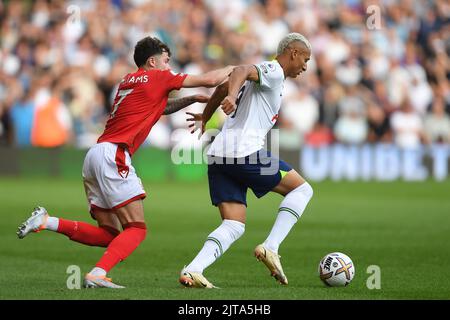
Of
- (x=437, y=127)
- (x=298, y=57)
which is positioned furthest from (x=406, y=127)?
(x=298, y=57)

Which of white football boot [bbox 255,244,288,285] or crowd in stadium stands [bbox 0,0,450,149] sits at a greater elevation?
crowd in stadium stands [bbox 0,0,450,149]

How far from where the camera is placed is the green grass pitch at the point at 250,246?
28.2ft

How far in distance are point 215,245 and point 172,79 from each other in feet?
4.57

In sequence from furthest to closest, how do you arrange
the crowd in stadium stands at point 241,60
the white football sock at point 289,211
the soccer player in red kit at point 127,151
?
1. the crowd in stadium stands at point 241,60
2. the white football sock at point 289,211
3. the soccer player in red kit at point 127,151

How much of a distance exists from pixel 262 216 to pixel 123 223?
25.4 feet

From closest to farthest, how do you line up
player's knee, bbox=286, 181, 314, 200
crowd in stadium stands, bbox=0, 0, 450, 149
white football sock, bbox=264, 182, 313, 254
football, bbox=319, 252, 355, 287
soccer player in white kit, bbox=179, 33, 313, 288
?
soccer player in white kit, bbox=179, 33, 313, 288, football, bbox=319, 252, 355, 287, white football sock, bbox=264, 182, 313, 254, player's knee, bbox=286, 181, 314, 200, crowd in stadium stands, bbox=0, 0, 450, 149

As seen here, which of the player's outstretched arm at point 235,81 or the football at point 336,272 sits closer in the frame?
the player's outstretched arm at point 235,81

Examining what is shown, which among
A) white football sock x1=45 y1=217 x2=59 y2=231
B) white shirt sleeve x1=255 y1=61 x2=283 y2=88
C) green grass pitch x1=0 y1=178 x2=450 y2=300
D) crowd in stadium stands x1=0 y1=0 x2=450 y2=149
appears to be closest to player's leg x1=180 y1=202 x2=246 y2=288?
green grass pitch x1=0 y1=178 x2=450 y2=300

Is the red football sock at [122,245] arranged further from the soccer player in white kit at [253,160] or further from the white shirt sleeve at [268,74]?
the white shirt sleeve at [268,74]

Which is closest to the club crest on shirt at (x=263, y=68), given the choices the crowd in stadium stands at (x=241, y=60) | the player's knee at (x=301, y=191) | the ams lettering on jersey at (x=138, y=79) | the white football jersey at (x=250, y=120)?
the white football jersey at (x=250, y=120)

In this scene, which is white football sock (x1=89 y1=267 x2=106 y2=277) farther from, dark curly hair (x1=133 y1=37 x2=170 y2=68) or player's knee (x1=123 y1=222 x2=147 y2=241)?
dark curly hair (x1=133 y1=37 x2=170 y2=68)

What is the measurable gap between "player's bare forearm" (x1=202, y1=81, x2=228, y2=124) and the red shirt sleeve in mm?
374

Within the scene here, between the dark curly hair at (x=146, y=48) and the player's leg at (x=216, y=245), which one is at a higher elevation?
the dark curly hair at (x=146, y=48)

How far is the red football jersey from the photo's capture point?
28.5 feet
